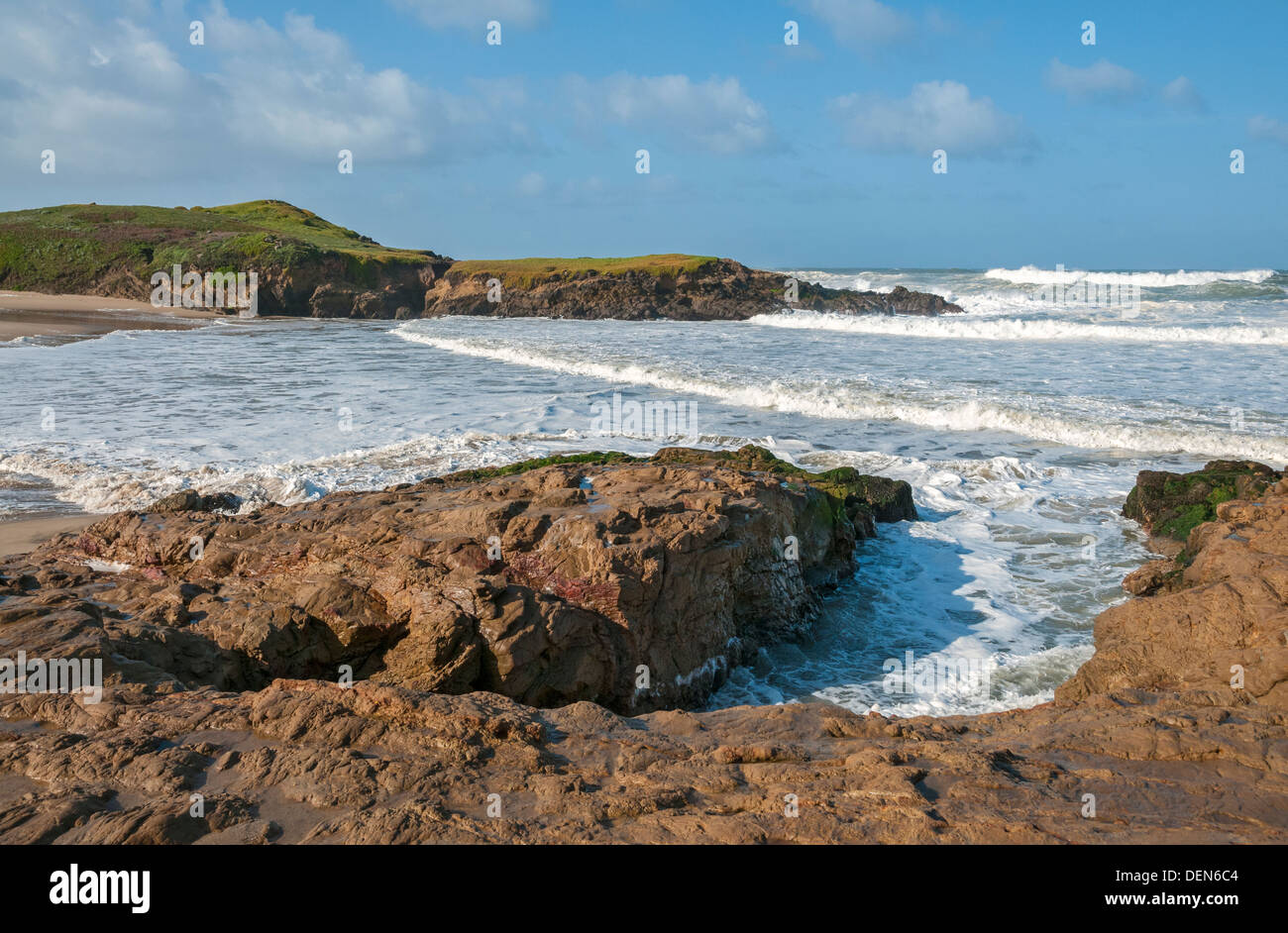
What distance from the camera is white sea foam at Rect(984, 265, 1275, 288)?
56.0 metres

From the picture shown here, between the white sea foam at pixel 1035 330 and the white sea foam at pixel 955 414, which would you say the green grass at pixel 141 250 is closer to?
the white sea foam at pixel 1035 330

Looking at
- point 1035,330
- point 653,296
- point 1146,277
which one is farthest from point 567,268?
point 1146,277

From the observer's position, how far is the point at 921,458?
12.7 metres

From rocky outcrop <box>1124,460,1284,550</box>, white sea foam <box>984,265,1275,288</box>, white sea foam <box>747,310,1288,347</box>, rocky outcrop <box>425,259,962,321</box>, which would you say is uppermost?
white sea foam <box>984,265,1275,288</box>

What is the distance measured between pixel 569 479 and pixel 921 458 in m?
7.23

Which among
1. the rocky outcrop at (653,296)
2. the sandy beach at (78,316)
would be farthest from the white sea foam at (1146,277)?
the sandy beach at (78,316)

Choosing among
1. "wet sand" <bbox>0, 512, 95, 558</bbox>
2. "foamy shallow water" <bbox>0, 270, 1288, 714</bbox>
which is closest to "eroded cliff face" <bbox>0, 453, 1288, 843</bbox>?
"foamy shallow water" <bbox>0, 270, 1288, 714</bbox>

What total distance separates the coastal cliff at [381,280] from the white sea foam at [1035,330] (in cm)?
570

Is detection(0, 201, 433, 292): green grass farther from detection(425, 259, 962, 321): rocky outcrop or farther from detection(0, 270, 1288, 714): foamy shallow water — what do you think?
detection(0, 270, 1288, 714): foamy shallow water

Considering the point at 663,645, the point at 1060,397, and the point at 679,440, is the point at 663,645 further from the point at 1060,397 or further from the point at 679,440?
the point at 1060,397

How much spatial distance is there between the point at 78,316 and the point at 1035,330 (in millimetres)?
39403

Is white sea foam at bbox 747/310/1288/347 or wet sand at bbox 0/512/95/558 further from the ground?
white sea foam at bbox 747/310/1288/347

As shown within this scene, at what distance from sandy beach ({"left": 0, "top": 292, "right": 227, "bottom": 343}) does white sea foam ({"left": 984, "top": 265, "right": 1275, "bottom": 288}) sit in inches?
2152

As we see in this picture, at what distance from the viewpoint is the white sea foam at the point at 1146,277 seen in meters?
56.0
